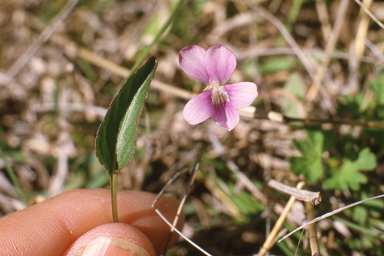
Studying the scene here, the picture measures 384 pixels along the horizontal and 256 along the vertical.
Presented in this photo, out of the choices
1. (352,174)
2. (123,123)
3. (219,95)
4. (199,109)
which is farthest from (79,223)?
(352,174)

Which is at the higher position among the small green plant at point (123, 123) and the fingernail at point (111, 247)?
the small green plant at point (123, 123)

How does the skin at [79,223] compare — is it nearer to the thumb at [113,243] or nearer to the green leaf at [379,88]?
the thumb at [113,243]

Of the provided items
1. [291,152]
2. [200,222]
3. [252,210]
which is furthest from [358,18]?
[200,222]

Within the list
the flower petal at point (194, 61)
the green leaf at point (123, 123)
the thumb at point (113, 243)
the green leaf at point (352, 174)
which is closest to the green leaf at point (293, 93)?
the green leaf at point (352, 174)

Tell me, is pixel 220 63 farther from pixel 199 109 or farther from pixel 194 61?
pixel 199 109

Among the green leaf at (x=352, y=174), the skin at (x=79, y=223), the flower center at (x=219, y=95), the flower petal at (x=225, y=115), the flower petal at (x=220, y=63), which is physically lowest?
the green leaf at (x=352, y=174)
